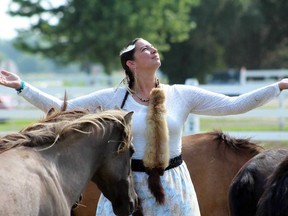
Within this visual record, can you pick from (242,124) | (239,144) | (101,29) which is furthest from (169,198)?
(101,29)

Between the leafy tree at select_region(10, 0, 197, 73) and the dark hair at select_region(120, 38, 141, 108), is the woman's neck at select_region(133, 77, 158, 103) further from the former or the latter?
the leafy tree at select_region(10, 0, 197, 73)

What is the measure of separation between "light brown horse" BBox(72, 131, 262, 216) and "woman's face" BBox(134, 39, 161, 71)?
153 centimetres

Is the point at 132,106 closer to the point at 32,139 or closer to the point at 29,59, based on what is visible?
the point at 32,139

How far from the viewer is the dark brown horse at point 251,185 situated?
4.68 metres

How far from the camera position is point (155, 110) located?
15.6 feet

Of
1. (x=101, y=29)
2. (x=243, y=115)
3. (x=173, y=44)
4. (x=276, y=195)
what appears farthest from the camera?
(x=173, y=44)

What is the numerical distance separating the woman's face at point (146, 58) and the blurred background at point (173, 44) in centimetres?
161

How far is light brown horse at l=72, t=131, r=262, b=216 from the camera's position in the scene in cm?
620

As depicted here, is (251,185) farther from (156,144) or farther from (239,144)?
(239,144)

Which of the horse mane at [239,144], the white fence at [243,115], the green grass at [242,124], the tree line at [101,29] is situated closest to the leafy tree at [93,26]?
the tree line at [101,29]

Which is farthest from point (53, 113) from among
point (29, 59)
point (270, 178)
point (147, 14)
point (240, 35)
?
point (29, 59)

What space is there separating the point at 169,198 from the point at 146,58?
0.97 metres

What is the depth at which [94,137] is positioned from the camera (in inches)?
171

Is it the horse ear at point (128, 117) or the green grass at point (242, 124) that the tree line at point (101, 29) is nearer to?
the green grass at point (242, 124)
